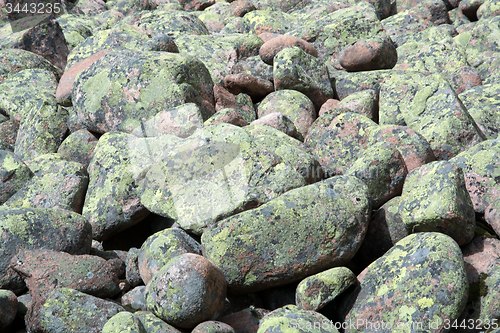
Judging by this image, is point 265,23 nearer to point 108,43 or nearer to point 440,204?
point 108,43

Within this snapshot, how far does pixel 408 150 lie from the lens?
16.7 feet

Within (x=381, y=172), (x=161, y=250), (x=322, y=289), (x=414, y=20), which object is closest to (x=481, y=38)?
(x=414, y=20)

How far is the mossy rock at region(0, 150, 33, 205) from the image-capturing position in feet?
18.5

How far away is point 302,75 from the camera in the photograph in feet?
23.7

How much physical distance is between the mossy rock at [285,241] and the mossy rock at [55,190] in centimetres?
209

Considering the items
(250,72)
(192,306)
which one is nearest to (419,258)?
(192,306)

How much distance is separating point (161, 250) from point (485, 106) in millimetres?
4754

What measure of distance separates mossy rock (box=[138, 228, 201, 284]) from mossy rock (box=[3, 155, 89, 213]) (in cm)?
134

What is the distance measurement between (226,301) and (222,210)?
0.95 meters

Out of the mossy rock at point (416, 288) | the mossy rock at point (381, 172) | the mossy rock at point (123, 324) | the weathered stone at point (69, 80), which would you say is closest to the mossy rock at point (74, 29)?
the weathered stone at point (69, 80)

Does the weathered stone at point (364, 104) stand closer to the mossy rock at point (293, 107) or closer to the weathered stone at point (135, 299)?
the mossy rock at point (293, 107)

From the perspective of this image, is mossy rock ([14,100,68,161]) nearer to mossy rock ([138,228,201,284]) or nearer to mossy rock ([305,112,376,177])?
mossy rock ([138,228,201,284])

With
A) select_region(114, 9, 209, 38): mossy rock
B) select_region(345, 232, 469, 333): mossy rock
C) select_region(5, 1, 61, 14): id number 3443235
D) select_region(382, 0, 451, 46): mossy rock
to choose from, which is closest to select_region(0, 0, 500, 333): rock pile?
select_region(345, 232, 469, 333): mossy rock

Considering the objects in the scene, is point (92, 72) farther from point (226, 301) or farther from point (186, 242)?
point (226, 301)
